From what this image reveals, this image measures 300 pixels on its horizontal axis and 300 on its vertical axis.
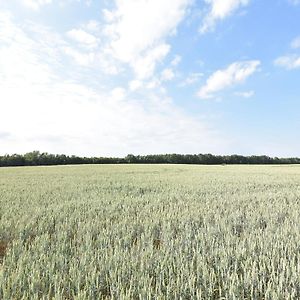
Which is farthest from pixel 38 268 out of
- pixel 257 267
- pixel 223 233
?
pixel 223 233

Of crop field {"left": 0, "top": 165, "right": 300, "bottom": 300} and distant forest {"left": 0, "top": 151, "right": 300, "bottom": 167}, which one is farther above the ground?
distant forest {"left": 0, "top": 151, "right": 300, "bottom": 167}

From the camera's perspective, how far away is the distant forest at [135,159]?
64.5 metres

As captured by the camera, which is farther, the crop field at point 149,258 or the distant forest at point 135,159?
the distant forest at point 135,159

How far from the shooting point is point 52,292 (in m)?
3.59

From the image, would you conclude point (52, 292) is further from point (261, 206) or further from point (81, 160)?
point (81, 160)

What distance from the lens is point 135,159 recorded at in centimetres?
7356

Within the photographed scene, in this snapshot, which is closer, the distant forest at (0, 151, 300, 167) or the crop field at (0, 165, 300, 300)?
the crop field at (0, 165, 300, 300)

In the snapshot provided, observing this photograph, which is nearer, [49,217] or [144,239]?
[144,239]

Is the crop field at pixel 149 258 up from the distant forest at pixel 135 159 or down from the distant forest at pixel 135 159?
down

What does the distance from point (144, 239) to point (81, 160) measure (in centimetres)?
6439

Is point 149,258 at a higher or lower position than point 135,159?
lower

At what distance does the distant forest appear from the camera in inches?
2539

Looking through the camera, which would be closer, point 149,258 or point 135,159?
point 149,258

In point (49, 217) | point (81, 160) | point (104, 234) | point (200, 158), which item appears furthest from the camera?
point (200, 158)
